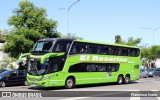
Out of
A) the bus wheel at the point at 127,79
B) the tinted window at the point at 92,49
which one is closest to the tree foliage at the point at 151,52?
the bus wheel at the point at 127,79

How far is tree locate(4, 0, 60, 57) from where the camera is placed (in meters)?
42.1

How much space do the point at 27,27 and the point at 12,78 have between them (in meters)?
16.5

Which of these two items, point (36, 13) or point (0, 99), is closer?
→ point (0, 99)

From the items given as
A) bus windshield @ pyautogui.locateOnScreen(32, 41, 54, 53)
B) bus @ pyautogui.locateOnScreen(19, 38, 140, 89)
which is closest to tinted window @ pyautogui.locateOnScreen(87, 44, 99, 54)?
bus @ pyautogui.locateOnScreen(19, 38, 140, 89)

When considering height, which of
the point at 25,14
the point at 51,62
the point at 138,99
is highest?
the point at 25,14

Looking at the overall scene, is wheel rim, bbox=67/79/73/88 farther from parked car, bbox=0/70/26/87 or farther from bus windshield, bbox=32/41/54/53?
parked car, bbox=0/70/26/87

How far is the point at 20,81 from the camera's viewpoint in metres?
28.6

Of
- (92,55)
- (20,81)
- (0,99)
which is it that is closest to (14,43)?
(20,81)

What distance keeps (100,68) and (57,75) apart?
5446 millimetres

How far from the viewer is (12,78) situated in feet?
91.3

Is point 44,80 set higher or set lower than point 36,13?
lower

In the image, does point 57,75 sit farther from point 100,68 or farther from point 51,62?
point 100,68

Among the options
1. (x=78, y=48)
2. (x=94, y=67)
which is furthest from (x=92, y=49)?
(x=78, y=48)

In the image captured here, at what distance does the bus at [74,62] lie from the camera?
23.8m
